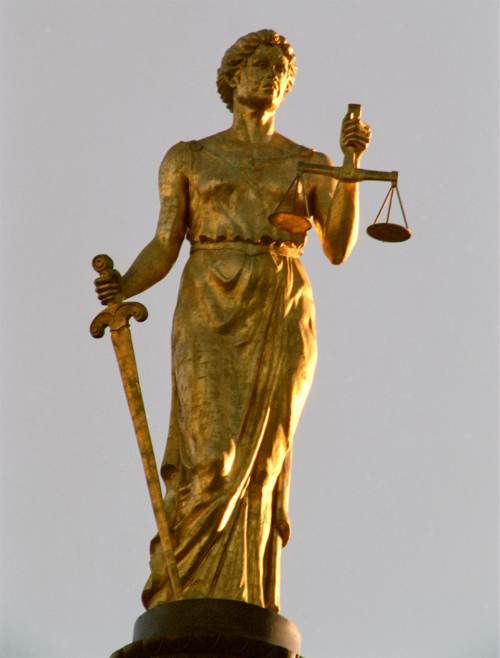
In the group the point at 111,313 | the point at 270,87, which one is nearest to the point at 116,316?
the point at 111,313

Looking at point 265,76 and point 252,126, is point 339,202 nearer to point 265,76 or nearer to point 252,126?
point 252,126

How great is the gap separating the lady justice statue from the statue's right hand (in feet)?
0.04

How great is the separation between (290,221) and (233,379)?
1094 millimetres

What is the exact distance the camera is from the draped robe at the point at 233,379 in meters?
10.7

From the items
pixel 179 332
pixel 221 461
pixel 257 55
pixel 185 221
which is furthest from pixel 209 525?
pixel 257 55

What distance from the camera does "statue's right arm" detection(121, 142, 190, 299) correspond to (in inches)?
450

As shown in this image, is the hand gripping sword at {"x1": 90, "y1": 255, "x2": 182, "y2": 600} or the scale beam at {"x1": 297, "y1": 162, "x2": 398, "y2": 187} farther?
the scale beam at {"x1": 297, "y1": 162, "x2": 398, "y2": 187}

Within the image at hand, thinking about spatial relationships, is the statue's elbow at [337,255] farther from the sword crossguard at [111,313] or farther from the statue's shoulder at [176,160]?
the sword crossguard at [111,313]

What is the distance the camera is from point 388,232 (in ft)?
35.9

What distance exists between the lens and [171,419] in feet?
36.8

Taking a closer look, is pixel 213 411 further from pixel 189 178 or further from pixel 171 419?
pixel 189 178

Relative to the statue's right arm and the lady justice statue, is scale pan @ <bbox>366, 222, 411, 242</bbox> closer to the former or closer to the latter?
the lady justice statue

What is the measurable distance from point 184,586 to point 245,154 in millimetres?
3157

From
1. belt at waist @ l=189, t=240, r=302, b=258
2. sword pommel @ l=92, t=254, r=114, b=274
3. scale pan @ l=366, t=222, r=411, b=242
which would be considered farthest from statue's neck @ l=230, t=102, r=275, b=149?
sword pommel @ l=92, t=254, r=114, b=274
